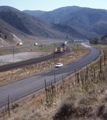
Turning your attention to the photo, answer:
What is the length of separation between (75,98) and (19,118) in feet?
8.49

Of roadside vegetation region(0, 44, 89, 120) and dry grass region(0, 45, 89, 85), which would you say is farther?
dry grass region(0, 45, 89, 85)

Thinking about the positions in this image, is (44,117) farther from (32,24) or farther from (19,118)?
(32,24)

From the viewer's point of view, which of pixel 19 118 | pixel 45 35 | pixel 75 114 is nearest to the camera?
pixel 75 114

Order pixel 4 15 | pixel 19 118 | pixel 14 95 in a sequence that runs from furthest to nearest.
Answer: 1. pixel 4 15
2. pixel 14 95
3. pixel 19 118

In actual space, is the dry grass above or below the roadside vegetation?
below

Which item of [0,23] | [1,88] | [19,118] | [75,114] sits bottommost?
[1,88]

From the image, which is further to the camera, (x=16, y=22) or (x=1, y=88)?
(x=16, y=22)

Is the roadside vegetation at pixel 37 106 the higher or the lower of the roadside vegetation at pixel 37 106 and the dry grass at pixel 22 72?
the higher

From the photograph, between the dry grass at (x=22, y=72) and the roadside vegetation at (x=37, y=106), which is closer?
the roadside vegetation at (x=37, y=106)

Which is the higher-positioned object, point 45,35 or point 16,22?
point 16,22

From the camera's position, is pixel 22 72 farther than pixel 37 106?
Yes

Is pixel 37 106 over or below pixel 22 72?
over

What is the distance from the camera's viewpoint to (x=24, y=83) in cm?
2219

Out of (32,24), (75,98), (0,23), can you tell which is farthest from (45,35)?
(75,98)
